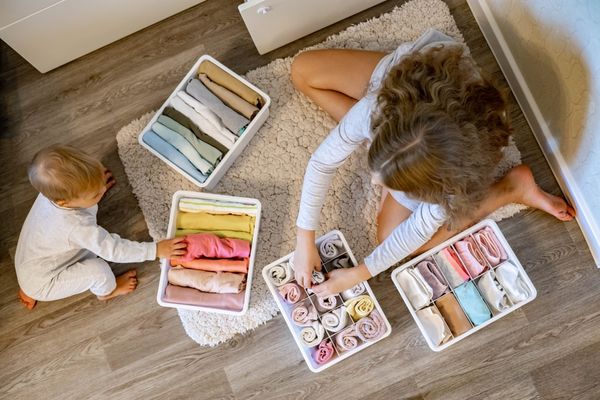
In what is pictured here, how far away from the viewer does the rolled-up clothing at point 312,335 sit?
117 cm

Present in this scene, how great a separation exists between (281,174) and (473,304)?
1.84 feet

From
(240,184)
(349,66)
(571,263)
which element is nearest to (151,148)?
(240,184)

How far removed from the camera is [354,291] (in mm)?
1170

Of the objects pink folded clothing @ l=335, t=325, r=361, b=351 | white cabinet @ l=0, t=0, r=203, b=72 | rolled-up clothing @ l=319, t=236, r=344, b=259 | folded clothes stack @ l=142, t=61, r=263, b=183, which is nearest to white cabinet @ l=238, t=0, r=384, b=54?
folded clothes stack @ l=142, t=61, r=263, b=183

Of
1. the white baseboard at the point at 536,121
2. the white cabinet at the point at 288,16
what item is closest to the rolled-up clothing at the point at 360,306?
the white baseboard at the point at 536,121

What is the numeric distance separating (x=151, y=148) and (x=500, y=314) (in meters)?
0.89

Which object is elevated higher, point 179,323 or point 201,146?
point 201,146

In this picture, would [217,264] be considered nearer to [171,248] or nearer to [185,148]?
[171,248]

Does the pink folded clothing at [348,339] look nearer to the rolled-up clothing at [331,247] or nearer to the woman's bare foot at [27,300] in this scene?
the rolled-up clothing at [331,247]

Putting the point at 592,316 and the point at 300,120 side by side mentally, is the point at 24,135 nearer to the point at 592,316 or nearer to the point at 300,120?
the point at 300,120

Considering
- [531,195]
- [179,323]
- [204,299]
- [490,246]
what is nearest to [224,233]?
[204,299]

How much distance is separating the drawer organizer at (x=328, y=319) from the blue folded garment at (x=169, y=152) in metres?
0.30

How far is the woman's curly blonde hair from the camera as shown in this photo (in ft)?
2.57

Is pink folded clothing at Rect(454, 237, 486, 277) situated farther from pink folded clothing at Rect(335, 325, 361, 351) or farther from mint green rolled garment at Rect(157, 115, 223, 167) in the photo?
mint green rolled garment at Rect(157, 115, 223, 167)
